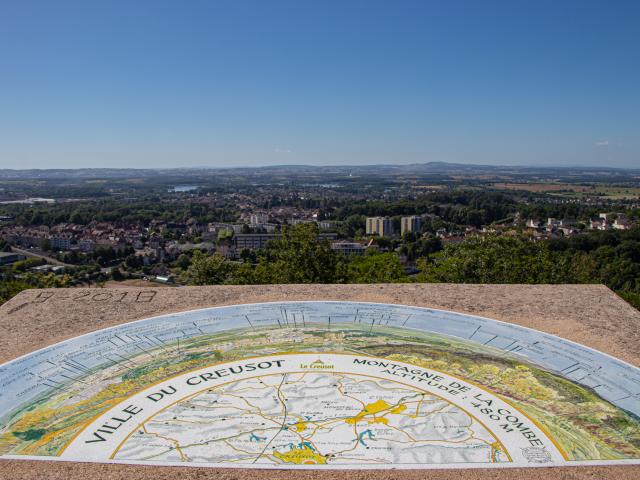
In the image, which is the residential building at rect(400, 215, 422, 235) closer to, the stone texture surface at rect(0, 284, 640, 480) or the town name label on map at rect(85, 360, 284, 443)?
the stone texture surface at rect(0, 284, 640, 480)

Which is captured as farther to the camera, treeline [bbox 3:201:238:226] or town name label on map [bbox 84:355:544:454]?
treeline [bbox 3:201:238:226]

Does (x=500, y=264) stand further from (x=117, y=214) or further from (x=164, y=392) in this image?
(x=117, y=214)

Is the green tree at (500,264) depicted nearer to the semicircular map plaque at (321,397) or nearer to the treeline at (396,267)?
the treeline at (396,267)

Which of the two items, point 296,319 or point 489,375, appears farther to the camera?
point 296,319

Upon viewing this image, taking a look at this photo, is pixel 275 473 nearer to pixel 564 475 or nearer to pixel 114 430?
pixel 114 430

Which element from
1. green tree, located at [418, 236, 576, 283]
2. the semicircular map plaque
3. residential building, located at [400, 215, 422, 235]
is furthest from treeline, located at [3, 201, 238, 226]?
the semicircular map plaque

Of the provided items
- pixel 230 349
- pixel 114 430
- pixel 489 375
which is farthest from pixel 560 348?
pixel 114 430

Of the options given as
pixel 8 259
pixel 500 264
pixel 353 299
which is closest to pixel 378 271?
pixel 500 264
